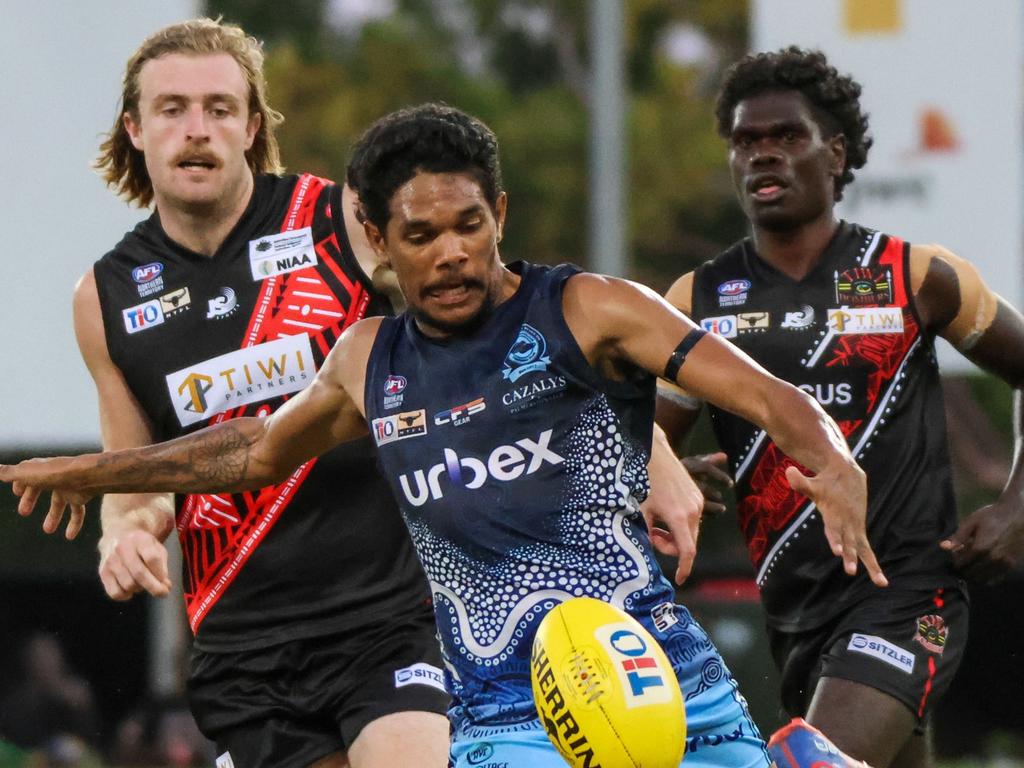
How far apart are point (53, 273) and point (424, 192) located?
24.0 feet

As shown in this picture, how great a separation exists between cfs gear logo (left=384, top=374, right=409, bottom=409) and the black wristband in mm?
706

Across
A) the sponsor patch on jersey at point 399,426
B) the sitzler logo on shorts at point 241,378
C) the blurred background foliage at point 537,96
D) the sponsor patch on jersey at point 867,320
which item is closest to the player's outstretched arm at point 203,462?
the sponsor patch on jersey at point 399,426

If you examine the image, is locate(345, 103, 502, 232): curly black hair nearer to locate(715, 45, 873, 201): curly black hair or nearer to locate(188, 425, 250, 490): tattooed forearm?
locate(188, 425, 250, 490): tattooed forearm

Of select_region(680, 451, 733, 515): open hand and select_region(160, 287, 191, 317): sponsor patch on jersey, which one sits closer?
select_region(160, 287, 191, 317): sponsor patch on jersey

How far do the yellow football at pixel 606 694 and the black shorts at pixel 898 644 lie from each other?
185 centimetres

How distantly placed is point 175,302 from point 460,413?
1689mm

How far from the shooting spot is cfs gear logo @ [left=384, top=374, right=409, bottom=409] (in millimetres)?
4941

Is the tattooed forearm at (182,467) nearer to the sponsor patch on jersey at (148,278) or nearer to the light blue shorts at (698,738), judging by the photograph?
the sponsor patch on jersey at (148,278)

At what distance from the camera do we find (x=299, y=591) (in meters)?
6.08

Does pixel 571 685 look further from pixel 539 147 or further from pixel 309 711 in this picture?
pixel 539 147

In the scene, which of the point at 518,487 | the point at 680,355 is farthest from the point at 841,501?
the point at 518,487

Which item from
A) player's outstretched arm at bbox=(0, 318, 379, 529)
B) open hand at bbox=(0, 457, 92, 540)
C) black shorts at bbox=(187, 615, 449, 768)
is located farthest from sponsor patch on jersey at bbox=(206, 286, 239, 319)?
black shorts at bbox=(187, 615, 449, 768)

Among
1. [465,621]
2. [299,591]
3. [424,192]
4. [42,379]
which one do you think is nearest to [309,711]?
A: [299,591]

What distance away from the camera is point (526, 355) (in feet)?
15.7
